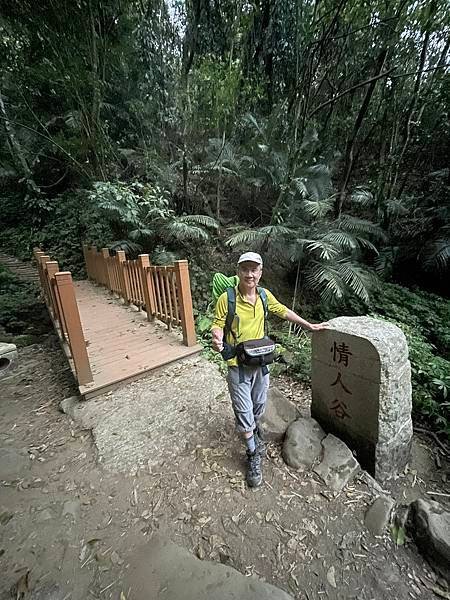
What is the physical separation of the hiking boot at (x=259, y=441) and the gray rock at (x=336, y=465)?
→ 40 cm

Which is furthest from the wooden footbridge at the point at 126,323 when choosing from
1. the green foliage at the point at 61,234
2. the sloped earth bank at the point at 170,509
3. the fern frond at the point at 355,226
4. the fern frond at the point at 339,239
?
the green foliage at the point at 61,234

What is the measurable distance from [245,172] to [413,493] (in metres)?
6.71

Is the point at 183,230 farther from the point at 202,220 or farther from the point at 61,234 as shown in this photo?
the point at 61,234

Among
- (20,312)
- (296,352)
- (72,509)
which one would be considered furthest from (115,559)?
(20,312)

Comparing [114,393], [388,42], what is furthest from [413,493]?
[388,42]

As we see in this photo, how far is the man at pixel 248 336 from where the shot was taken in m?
1.69

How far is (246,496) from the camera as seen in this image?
5.97 feet

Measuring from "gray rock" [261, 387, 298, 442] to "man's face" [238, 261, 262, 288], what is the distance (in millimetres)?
1290

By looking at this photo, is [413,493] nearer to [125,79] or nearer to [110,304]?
[110,304]

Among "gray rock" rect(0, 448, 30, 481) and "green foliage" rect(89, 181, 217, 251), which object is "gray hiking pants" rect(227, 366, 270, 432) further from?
"green foliage" rect(89, 181, 217, 251)

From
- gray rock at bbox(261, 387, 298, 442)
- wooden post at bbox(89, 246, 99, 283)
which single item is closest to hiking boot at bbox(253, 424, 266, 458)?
gray rock at bbox(261, 387, 298, 442)

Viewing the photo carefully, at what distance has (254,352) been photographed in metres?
1.68

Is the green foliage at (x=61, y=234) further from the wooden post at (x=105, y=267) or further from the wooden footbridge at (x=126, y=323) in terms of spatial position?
the wooden footbridge at (x=126, y=323)

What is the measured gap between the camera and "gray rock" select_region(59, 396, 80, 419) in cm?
268
